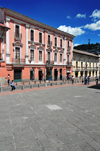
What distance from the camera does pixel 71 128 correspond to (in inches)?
203

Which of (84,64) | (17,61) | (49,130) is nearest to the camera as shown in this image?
(49,130)

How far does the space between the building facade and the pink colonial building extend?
14.9 feet

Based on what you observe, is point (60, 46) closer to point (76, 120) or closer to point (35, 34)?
point (35, 34)

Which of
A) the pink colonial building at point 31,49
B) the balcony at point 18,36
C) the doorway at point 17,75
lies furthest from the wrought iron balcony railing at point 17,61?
the balcony at point 18,36

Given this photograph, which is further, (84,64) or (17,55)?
(84,64)

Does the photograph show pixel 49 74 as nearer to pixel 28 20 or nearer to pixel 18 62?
pixel 18 62

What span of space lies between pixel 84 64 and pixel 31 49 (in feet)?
74.8

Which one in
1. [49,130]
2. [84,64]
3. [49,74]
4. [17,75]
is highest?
[84,64]

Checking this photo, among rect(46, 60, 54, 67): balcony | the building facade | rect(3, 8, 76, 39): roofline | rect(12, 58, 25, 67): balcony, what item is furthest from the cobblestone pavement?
the building facade

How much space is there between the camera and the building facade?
3758 centimetres

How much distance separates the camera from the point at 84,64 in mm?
41812

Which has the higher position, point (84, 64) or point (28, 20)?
point (28, 20)

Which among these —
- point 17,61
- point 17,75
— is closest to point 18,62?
point 17,61

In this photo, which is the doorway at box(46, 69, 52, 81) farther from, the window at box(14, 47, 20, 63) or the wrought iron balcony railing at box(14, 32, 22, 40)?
the wrought iron balcony railing at box(14, 32, 22, 40)
